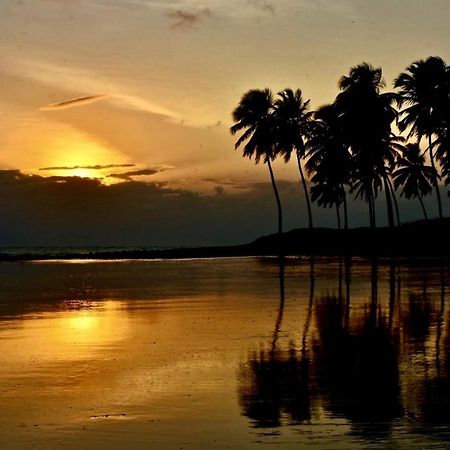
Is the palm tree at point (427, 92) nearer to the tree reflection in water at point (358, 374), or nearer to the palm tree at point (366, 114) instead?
the palm tree at point (366, 114)

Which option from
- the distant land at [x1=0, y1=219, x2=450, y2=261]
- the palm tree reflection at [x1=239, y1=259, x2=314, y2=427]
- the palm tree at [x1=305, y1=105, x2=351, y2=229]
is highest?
the palm tree at [x1=305, y1=105, x2=351, y2=229]

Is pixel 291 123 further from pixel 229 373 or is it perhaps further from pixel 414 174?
pixel 229 373

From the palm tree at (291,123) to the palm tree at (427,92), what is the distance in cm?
1507

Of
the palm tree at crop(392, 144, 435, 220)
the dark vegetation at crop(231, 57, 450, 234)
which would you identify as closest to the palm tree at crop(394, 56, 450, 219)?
the dark vegetation at crop(231, 57, 450, 234)

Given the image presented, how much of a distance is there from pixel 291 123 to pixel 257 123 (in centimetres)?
346

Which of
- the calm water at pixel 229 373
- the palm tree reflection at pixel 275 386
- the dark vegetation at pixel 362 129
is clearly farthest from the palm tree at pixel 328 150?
the palm tree reflection at pixel 275 386

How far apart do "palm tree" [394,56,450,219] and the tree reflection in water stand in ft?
141

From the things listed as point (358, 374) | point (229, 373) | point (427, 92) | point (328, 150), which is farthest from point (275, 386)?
point (328, 150)

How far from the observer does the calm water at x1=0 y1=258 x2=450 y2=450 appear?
872 cm

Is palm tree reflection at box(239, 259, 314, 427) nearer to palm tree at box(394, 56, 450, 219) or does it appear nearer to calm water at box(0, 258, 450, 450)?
calm water at box(0, 258, 450, 450)

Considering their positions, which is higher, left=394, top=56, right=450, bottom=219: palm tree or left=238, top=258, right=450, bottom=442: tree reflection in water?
left=394, top=56, right=450, bottom=219: palm tree

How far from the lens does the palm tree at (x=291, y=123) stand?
250 ft

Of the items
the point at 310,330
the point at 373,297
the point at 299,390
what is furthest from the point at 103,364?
the point at 373,297

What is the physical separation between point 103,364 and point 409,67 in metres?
54.0
